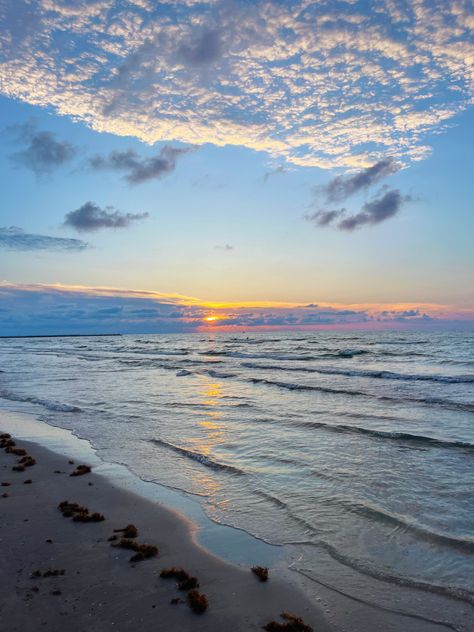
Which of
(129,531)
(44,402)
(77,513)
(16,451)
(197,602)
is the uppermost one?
(197,602)

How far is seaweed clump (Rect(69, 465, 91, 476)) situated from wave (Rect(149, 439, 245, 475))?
8.52 feet

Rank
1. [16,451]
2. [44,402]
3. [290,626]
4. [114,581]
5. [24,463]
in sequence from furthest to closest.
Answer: [44,402] < [16,451] < [24,463] < [114,581] < [290,626]

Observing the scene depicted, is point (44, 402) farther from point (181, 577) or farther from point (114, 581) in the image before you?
point (181, 577)

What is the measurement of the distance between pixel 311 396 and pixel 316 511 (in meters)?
15.1

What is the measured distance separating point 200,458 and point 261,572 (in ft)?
18.9

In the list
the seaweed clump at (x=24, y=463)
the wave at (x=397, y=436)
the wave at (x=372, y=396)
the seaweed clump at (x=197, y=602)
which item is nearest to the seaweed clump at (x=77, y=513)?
the seaweed clump at (x=24, y=463)

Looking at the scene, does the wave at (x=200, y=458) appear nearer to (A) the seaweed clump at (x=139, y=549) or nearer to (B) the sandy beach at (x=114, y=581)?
(B) the sandy beach at (x=114, y=581)

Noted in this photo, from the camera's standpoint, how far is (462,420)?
15.8m

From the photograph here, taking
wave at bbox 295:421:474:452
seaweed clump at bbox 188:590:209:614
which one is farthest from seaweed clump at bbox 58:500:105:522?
wave at bbox 295:421:474:452

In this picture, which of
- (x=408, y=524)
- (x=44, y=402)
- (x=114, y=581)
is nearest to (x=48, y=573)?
(x=114, y=581)

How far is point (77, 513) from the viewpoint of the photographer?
7.43 m

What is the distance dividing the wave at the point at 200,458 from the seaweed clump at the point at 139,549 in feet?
13.2

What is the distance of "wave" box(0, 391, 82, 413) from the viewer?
1840 cm

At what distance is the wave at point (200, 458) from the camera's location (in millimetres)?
10264
